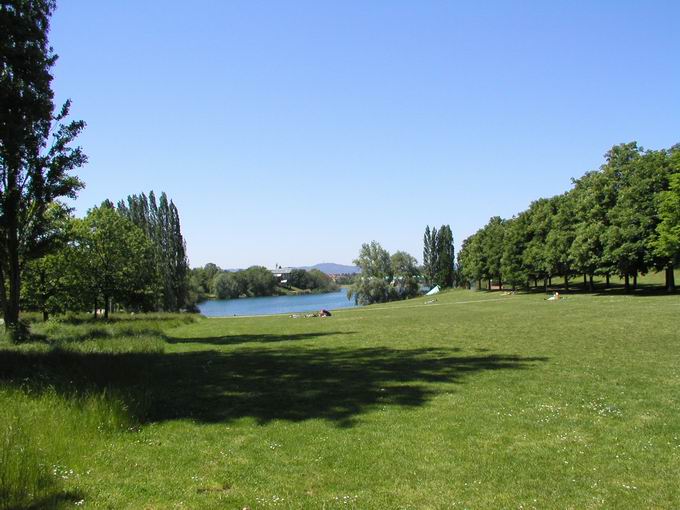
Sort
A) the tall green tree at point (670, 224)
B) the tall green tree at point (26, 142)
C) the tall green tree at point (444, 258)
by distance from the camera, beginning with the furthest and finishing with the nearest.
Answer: the tall green tree at point (444, 258) < the tall green tree at point (670, 224) < the tall green tree at point (26, 142)

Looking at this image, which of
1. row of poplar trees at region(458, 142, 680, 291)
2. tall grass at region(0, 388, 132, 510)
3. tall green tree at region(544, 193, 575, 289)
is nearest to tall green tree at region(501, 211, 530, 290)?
row of poplar trees at region(458, 142, 680, 291)

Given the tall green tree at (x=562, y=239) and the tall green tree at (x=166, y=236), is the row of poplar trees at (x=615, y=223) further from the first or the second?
the tall green tree at (x=166, y=236)

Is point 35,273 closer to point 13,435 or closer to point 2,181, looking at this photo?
point 2,181

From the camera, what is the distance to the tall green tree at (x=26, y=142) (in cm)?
1662

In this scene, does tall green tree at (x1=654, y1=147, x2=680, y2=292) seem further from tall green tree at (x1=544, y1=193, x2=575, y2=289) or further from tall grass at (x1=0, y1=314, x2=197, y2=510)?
tall grass at (x1=0, y1=314, x2=197, y2=510)

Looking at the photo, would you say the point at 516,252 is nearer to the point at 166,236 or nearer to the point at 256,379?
the point at 166,236

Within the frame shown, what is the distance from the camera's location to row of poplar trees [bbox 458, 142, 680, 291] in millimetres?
40344

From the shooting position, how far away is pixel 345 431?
843 cm

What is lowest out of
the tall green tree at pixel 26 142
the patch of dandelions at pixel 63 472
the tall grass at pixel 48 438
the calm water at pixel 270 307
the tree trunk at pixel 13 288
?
the calm water at pixel 270 307

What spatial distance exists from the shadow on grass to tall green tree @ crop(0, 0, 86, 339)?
840 cm

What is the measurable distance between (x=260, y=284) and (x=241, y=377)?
162 metres

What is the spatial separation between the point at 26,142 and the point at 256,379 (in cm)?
1298

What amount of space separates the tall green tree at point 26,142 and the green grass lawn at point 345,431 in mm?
8420

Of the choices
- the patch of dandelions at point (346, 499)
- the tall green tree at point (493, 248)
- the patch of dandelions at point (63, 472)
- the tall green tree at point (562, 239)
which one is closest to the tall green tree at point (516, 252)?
the tall green tree at point (493, 248)
